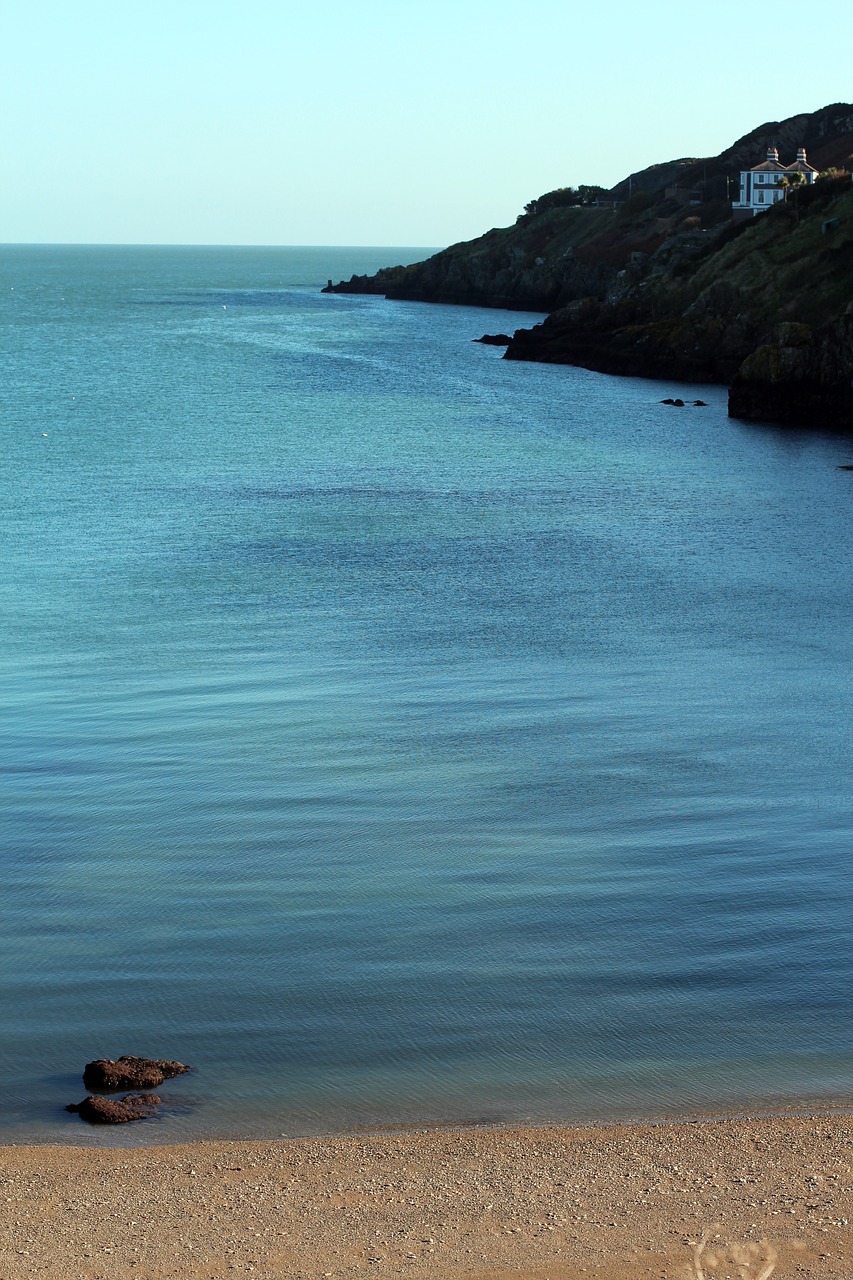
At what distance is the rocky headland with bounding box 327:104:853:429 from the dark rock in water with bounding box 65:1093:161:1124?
68184mm

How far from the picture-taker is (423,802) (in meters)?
24.6

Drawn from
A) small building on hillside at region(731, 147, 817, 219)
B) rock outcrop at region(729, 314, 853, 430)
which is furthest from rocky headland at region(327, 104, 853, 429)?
small building on hillside at region(731, 147, 817, 219)

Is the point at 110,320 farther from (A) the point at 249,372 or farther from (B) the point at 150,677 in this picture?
(B) the point at 150,677

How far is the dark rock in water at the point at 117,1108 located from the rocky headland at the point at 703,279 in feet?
224

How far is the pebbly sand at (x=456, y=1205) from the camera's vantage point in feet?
39.7

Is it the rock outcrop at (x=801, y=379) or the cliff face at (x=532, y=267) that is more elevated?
the cliff face at (x=532, y=267)

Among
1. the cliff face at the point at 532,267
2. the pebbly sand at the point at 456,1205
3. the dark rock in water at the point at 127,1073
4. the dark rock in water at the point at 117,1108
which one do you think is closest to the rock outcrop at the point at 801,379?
the pebbly sand at the point at 456,1205

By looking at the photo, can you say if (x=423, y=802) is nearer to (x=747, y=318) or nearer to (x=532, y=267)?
(x=747, y=318)

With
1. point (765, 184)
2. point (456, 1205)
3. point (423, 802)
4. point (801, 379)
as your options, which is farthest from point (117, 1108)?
point (765, 184)

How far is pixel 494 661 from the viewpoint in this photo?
33219 mm

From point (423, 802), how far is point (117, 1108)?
10414mm

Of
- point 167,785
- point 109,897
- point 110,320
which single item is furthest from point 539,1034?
point 110,320

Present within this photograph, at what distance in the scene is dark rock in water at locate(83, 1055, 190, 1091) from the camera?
15.4 metres

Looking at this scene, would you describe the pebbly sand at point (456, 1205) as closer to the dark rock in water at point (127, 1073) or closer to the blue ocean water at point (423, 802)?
the blue ocean water at point (423, 802)
